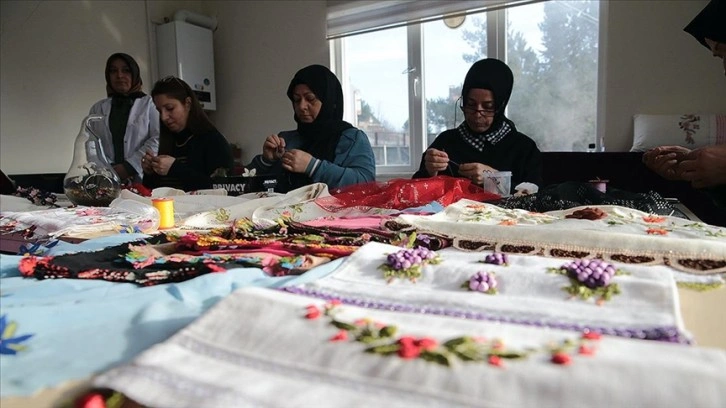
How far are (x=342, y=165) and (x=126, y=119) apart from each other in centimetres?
130

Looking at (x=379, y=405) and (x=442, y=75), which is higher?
(x=442, y=75)

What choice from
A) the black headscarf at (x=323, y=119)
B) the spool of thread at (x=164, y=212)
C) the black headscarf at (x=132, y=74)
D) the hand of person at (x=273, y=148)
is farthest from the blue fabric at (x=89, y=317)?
the black headscarf at (x=132, y=74)

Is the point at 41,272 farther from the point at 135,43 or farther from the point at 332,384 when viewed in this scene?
the point at 135,43

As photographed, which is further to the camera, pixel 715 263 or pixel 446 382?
pixel 715 263

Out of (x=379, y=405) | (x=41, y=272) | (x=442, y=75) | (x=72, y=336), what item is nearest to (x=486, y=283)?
(x=379, y=405)

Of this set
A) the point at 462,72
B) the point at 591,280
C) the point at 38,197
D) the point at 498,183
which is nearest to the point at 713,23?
the point at 498,183

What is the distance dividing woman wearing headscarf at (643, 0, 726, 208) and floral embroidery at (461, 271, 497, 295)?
80 cm

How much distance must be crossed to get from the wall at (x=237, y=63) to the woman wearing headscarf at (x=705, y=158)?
1.49m

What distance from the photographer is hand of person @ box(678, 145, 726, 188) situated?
3.39 feet

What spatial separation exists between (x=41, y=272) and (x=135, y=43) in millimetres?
3565

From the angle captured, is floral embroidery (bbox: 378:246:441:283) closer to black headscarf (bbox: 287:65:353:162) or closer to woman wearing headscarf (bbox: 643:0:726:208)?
woman wearing headscarf (bbox: 643:0:726:208)

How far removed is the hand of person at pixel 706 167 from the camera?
1.03 m

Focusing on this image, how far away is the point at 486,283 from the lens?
1.67 feet

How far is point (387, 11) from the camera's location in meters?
3.38
